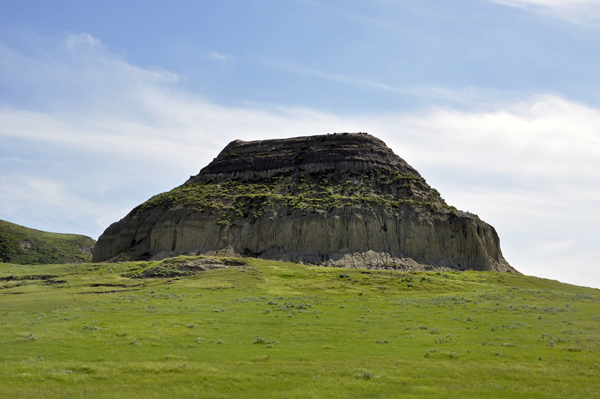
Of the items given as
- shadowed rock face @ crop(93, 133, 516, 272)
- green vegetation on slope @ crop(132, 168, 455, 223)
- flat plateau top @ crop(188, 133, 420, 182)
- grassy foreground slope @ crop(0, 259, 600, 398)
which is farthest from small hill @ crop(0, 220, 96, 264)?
grassy foreground slope @ crop(0, 259, 600, 398)

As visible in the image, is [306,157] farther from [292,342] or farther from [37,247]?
[292,342]

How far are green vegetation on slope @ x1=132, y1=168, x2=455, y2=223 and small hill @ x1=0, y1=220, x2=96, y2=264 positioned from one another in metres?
39.1

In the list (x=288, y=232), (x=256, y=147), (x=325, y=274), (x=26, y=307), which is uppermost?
(x=256, y=147)

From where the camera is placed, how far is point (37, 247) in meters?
132

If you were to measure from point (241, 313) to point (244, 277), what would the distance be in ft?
70.5

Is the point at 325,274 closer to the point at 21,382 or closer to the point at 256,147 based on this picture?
the point at 21,382

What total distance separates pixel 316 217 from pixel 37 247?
90.4 metres

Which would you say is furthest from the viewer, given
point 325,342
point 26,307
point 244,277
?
point 244,277

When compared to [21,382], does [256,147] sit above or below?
above

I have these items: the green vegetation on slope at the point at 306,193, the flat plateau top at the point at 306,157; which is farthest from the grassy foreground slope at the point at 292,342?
the flat plateau top at the point at 306,157

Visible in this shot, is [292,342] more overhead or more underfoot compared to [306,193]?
more underfoot

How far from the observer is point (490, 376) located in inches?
792

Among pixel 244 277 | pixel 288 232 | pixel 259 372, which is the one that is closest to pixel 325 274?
pixel 244 277

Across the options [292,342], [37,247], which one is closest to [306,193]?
[292,342]
